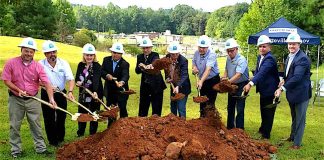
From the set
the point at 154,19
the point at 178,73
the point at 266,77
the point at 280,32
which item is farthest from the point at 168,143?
the point at 154,19

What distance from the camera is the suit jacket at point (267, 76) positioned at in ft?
25.2

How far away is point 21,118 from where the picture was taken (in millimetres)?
6531

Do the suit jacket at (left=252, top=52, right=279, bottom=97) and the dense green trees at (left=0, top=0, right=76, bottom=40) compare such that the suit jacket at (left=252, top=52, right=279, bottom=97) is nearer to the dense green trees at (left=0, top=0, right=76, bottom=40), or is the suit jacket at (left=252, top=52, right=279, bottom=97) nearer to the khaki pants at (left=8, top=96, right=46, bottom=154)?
the khaki pants at (left=8, top=96, right=46, bottom=154)

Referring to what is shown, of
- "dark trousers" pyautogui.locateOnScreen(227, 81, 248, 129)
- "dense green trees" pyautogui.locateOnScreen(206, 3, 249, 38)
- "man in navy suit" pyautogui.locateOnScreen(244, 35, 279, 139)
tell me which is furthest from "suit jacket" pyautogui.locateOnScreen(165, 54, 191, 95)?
"dense green trees" pyautogui.locateOnScreen(206, 3, 249, 38)

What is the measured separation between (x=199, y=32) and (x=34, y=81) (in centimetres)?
13946

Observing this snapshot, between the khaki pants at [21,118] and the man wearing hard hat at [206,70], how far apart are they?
301cm

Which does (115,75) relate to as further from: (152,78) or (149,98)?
(149,98)

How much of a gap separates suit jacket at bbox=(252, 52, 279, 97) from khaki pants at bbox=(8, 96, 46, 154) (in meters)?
4.04

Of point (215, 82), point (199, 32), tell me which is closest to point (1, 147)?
point (215, 82)

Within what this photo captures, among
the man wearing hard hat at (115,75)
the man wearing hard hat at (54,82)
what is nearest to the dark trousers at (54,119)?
the man wearing hard hat at (54,82)

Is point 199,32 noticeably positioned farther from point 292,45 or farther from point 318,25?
point 292,45

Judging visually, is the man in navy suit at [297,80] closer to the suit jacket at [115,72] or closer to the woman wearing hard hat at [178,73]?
the woman wearing hard hat at [178,73]

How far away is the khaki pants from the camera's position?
6422 mm

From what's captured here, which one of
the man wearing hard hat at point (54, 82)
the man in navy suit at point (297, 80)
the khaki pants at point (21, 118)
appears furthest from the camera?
the man in navy suit at point (297, 80)
